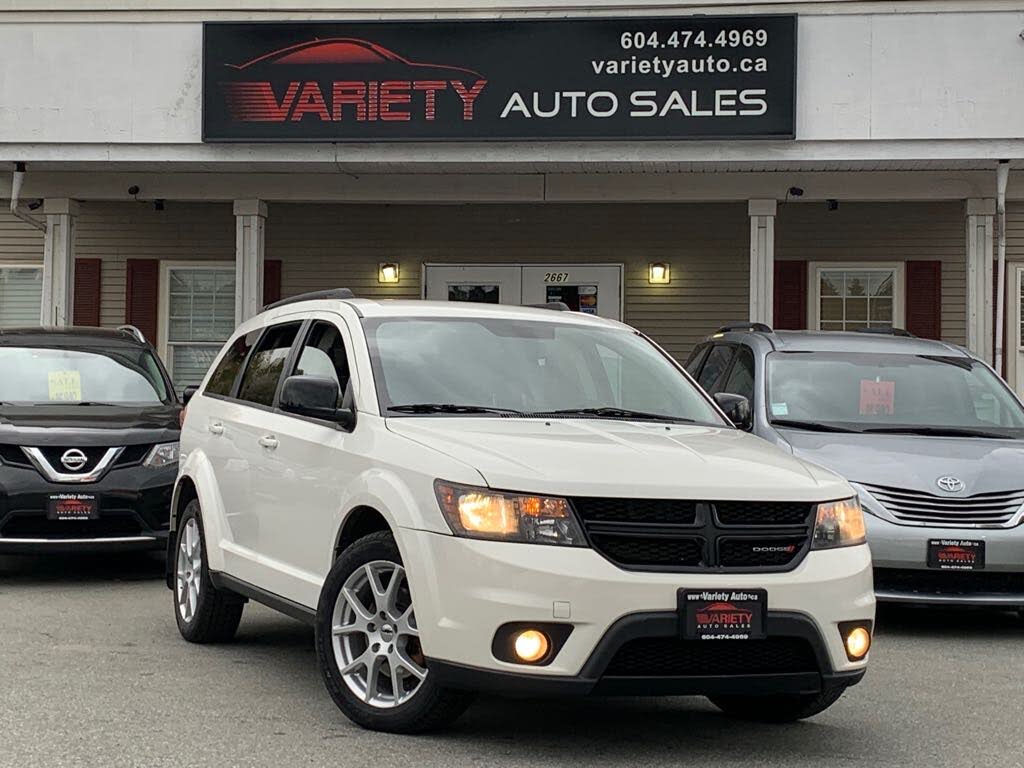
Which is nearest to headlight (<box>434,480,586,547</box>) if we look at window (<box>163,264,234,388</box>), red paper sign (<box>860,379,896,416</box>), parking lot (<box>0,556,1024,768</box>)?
parking lot (<box>0,556,1024,768</box>)

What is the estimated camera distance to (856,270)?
18344 millimetres

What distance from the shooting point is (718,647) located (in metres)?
5.08

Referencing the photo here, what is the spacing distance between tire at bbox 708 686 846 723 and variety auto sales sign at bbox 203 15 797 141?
30.4ft

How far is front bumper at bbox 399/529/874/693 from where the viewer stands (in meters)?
4.91

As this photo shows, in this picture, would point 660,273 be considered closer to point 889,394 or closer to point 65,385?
point 889,394

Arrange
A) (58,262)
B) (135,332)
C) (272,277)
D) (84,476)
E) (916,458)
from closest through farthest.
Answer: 1. (916,458)
2. (84,476)
3. (135,332)
4. (58,262)
5. (272,277)

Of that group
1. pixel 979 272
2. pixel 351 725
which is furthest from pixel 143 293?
pixel 351 725

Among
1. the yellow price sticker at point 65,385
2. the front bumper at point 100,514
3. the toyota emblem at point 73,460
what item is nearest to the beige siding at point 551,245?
the yellow price sticker at point 65,385

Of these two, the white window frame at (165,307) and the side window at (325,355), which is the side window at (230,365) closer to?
the side window at (325,355)

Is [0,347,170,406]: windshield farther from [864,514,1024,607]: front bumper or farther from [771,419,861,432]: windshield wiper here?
[864,514,1024,607]: front bumper

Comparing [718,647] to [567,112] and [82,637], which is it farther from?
[567,112]

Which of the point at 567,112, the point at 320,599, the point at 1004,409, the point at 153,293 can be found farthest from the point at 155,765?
the point at 153,293

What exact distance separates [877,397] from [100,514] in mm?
5049

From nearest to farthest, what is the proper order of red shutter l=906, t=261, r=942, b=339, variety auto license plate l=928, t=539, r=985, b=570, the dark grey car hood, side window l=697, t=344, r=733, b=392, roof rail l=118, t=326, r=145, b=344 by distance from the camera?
variety auto license plate l=928, t=539, r=985, b=570, the dark grey car hood, side window l=697, t=344, r=733, b=392, roof rail l=118, t=326, r=145, b=344, red shutter l=906, t=261, r=942, b=339
